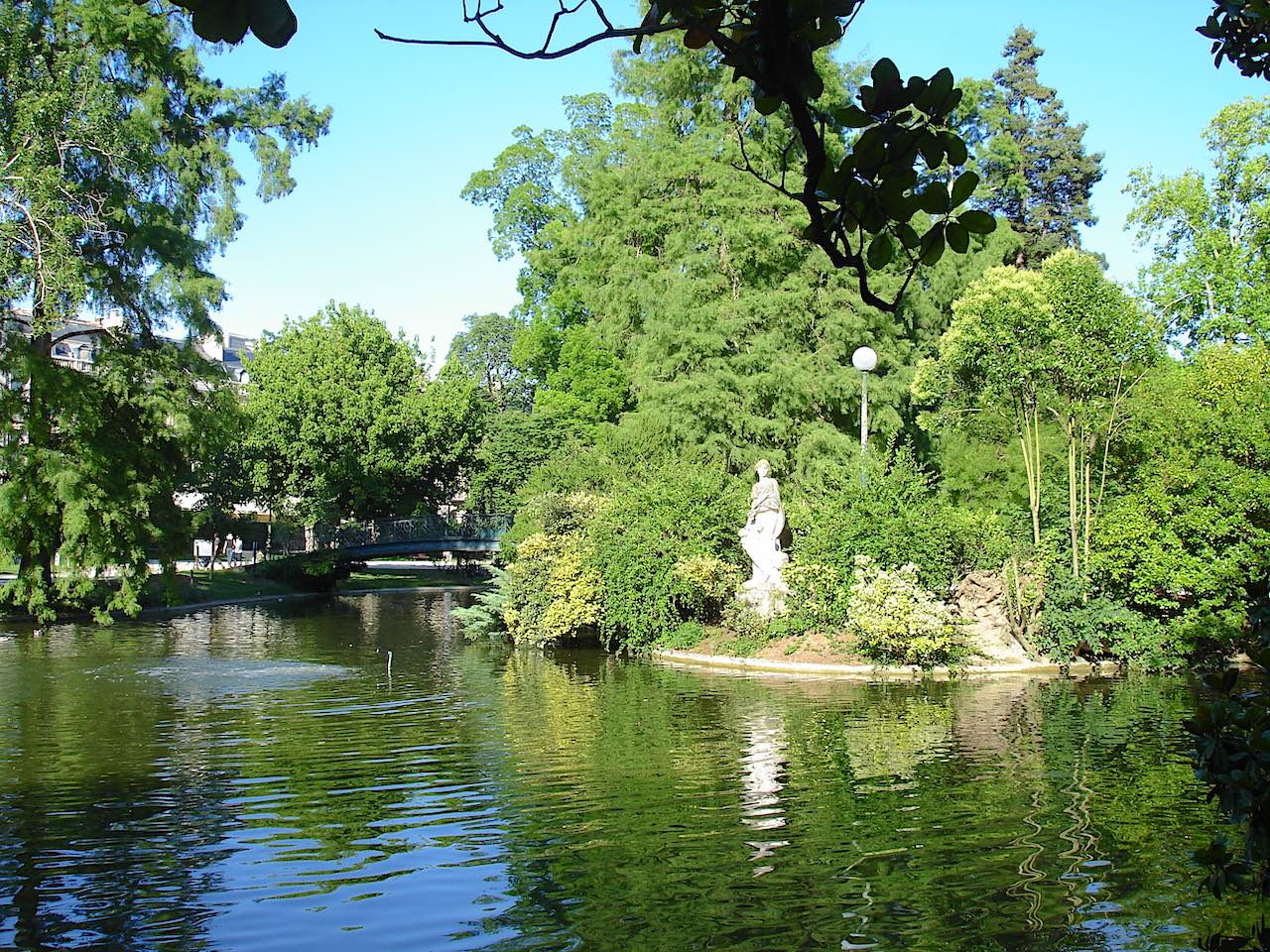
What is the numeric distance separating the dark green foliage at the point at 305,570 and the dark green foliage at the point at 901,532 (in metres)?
27.5

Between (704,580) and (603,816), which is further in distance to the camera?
(704,580)

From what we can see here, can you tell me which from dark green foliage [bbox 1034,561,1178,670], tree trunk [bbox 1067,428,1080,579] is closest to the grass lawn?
dark green foliage [bbox 1034,561,1178,670]

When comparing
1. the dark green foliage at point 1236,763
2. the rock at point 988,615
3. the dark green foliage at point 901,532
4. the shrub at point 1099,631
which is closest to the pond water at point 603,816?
Answer: the shrub at point 1099,631

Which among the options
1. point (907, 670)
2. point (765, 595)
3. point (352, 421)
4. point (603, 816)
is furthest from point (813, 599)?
point (352, 421)

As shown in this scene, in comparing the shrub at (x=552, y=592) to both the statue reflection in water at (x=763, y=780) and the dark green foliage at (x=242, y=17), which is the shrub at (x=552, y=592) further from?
the dark green foliage at (x=242, y=17)

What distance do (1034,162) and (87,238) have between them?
1396 inches

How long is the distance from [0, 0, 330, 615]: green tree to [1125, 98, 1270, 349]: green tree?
2572cm

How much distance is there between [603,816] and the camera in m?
9.93

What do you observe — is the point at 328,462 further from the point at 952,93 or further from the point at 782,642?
the point at 952,93

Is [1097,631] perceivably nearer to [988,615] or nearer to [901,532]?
[988,615]

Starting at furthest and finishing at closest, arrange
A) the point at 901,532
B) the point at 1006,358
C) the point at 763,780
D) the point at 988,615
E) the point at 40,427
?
the point at 40,427
the point at 1006,358
the point at 988,615
the point at 901,532
the point at 763,780

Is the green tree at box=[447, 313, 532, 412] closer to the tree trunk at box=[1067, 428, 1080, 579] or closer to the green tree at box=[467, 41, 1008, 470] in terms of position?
the green tree at box=[467, 41, 1008, 470]

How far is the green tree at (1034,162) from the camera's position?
44062 millimetres

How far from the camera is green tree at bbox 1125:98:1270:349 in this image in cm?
2855
